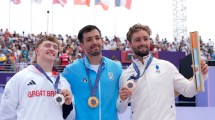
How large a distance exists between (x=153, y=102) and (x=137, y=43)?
23.8 inches

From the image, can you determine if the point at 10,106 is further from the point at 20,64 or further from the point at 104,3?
the point at 104,3

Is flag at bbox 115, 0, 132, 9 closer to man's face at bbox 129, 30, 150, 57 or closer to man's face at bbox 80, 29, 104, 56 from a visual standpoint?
man's face at bbox 80, 29, 104, 56

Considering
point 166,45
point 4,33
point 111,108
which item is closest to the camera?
point 111,108

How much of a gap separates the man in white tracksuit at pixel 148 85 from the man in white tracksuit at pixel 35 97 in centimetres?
59

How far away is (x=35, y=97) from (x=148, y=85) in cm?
108

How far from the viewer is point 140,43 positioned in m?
3.13

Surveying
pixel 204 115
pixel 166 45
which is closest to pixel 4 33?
pixel 166 45

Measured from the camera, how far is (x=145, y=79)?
10.1 feet

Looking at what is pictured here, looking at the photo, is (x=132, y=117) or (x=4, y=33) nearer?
(x=132, y=117)

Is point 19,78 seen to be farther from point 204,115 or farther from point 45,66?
point 204,115

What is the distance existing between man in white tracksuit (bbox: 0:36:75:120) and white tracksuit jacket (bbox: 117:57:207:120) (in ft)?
1.94

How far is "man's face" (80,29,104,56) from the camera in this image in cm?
326

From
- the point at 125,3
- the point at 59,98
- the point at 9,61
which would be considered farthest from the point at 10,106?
the point at 125,3

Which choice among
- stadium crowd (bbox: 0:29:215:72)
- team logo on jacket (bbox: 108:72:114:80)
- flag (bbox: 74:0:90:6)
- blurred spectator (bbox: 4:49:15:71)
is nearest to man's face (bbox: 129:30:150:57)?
team logo on jacket (bbox: 108:72:114:80)
